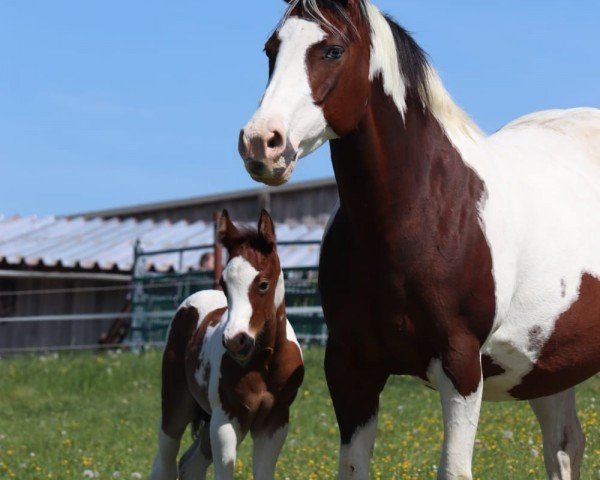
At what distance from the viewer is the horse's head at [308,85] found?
3.08m

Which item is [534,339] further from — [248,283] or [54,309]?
[54,309]

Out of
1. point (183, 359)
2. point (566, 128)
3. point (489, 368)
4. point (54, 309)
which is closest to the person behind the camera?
point (489, 368)

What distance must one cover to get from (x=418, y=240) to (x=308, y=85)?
68 cm

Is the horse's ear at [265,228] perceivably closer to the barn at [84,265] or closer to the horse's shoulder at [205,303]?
the horse's shoulder at [205,303]

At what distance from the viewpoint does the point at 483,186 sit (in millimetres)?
3736

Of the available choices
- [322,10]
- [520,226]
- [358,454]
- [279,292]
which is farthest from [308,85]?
[279,292]

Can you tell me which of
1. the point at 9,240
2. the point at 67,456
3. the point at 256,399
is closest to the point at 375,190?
the point at 256,399

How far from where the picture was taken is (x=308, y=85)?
127 inches

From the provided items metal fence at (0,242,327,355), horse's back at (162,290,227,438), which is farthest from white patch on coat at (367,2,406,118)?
metal fence at (0,242,327,355)

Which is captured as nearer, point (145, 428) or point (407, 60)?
point (407, 60)

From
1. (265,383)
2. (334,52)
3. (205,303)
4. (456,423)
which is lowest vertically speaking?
(456,423)

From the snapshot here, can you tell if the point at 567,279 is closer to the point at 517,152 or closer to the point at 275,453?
the point at 517,152

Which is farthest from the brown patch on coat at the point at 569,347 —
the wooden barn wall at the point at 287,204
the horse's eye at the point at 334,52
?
the wooden barn wall at the point at 287,204

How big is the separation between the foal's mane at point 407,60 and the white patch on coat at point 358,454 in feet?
3.76
